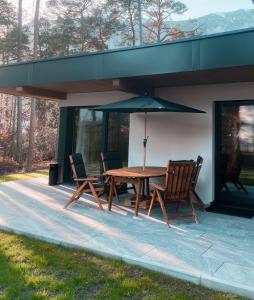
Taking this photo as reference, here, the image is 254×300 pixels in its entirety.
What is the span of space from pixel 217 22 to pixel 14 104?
12575 millimetres

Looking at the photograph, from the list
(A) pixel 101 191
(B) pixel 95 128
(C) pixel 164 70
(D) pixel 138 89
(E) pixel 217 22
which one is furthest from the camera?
(E) pixel 217 22

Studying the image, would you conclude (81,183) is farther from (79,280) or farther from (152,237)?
(79,280)

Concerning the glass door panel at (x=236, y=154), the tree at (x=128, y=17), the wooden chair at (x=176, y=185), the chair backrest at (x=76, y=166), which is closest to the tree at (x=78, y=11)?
the tree at (x=128, y=17)

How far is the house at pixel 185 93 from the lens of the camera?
4.77 metres

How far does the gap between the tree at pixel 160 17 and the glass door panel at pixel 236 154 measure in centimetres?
1072

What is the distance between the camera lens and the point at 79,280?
9.58ft

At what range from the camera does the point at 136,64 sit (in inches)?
209

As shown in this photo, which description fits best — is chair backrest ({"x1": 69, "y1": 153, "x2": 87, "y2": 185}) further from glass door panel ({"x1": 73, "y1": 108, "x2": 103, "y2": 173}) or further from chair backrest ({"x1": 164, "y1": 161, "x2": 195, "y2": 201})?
glass door panel ({"x1": 73, "y1": 108, "x2": 103, "y2": 173})

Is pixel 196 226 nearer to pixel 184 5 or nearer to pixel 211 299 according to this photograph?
pixel 211 299

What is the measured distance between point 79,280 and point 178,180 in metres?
2.32

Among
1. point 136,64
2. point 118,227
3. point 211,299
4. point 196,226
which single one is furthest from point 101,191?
point 211,299

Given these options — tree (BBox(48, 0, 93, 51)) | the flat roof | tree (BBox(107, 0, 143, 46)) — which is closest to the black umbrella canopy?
the flat roof

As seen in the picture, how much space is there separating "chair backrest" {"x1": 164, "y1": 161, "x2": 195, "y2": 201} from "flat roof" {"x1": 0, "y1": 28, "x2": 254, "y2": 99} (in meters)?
1.43

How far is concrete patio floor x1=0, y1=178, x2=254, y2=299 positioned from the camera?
3082 millimetres
